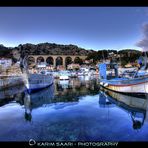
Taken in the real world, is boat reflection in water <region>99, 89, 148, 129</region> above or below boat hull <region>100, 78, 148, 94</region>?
below

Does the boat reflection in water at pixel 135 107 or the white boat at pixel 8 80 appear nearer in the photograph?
the boat reflection in water at pixel 135 107

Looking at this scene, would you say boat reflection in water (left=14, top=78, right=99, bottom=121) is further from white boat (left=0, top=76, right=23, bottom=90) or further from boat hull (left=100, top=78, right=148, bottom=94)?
boat hull (left=100, top=78, right=148, bottom=94)

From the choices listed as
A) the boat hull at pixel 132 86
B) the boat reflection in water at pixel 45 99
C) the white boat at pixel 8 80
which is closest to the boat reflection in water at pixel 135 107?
the boat hull at pixel 132 86

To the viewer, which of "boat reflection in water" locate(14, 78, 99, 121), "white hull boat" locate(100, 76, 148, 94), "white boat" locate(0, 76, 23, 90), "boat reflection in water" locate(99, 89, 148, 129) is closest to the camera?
"boat reflection in water" locate(99, 89, 148, 129)

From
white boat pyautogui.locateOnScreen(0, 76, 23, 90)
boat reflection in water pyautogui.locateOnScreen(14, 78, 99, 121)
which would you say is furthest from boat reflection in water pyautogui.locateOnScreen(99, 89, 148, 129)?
white boat pyautogui.locateOnScreen(0, 76, 23, 90)

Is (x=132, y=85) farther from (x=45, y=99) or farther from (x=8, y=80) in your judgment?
(x=8, y=80)

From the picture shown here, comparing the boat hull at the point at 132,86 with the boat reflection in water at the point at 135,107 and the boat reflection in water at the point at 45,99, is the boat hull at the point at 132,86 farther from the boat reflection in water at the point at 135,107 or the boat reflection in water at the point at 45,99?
the boat reflection in water at the point at 45,99

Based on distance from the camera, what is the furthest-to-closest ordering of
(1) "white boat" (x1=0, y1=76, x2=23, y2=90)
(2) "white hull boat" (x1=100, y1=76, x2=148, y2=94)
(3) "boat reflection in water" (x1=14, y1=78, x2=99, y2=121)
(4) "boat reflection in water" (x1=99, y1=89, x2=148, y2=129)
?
(2) "white hull boat" (x1=100, y1=76, x2=148, y2=94), (1) "white boat" (x1=0, y1=76, x2=23, y2=90), (3) "boat reflection in water" (x1=14, y1=78, x2=99, y2=121), (4) "boat reflection in water" (x1=99, y1=89, x2=148, y2=129)

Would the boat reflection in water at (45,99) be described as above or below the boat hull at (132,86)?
below

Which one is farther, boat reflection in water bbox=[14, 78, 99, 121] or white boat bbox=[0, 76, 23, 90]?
white boat bbox=[0, 76, 23, 90]

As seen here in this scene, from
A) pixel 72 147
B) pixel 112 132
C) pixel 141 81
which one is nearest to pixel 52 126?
pixel 112 132

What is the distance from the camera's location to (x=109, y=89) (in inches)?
346
